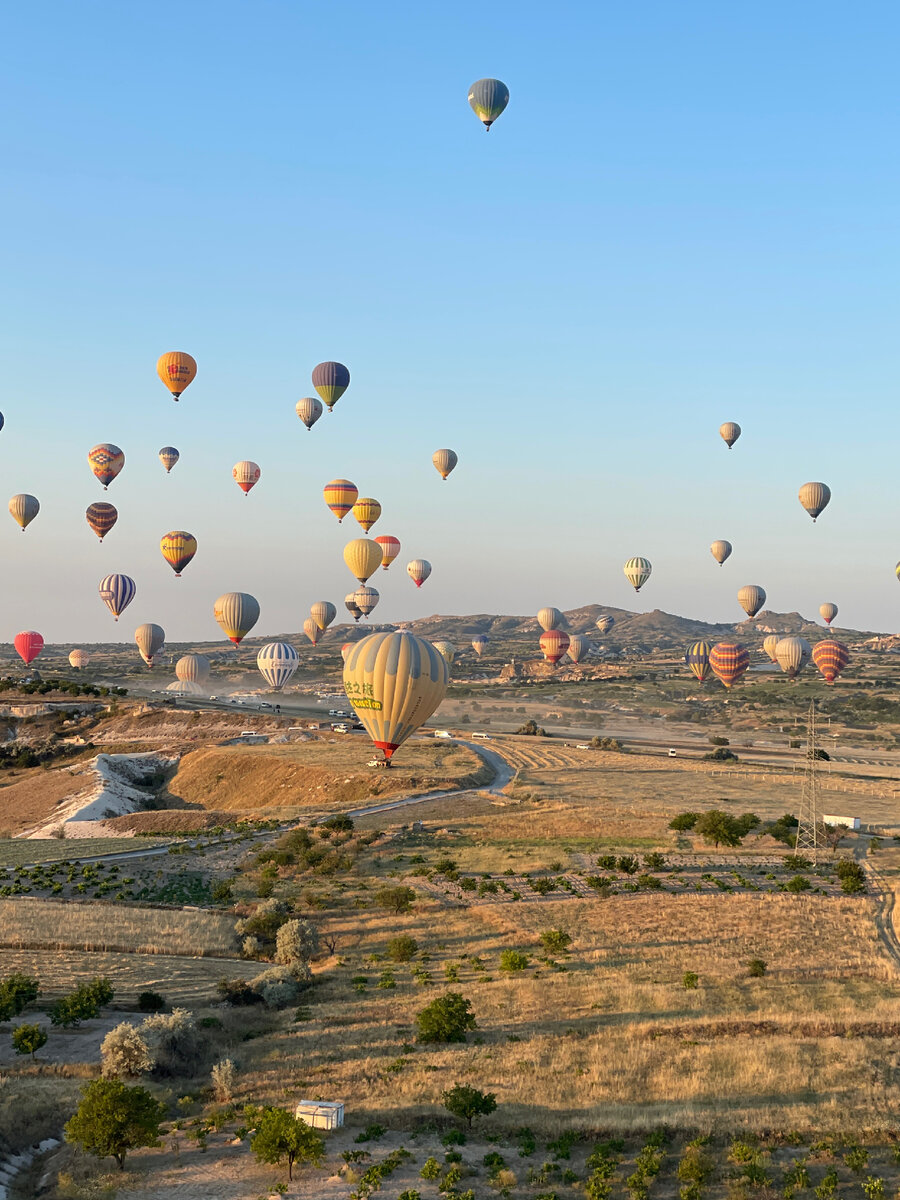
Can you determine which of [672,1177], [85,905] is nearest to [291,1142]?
[672,1177]

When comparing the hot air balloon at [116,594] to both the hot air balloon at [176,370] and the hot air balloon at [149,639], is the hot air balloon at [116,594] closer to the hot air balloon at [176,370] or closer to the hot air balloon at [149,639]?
the hot air balloon at [149,639]

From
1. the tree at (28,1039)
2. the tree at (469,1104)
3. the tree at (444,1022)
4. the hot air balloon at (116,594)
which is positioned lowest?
the tree at (28,1039)

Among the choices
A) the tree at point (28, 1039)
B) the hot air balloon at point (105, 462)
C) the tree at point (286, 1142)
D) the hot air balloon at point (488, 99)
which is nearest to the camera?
the tree at point (286, 1142)

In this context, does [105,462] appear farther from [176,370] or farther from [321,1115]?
[321,1115]

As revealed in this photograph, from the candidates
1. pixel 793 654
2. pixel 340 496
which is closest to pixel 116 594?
pixel 340 496

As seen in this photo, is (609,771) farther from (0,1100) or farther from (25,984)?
(0,1100)

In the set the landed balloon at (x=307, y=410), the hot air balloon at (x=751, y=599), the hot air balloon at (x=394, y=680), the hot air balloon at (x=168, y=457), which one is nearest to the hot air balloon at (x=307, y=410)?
the landed balloon at (x=307, y=410)

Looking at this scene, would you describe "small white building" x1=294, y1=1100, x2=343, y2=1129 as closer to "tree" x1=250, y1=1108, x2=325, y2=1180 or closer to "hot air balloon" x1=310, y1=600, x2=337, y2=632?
"tree" x1=250, y1=1108, x2=325, y2=1180
